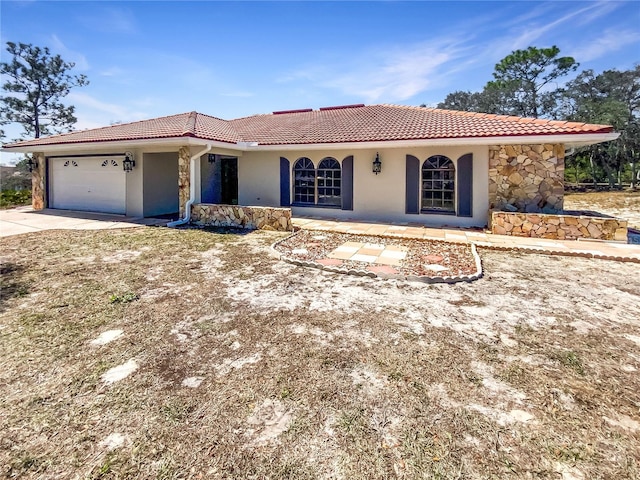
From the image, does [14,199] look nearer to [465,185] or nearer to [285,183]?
[285,183]

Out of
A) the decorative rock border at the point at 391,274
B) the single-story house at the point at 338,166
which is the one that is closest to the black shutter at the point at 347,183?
the single-story house at the point at 338,166

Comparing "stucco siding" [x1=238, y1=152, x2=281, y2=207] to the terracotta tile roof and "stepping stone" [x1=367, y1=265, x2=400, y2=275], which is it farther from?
"stepping stone" [x1=367, y1=265, x2=400, y2=275]

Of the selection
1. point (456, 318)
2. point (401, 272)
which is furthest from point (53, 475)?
point (401, 272)

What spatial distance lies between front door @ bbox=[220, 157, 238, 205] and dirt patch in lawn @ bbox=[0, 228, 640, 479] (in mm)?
10317

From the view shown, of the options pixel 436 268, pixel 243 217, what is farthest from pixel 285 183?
pixel 436 268

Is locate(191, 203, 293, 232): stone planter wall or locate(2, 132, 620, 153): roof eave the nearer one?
locate(2, 132, 620, 153): roof eave

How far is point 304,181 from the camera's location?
44.9 feet

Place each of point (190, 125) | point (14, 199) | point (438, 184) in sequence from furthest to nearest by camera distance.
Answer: point (14, 199)
point (190, 125)
point (438, 184)

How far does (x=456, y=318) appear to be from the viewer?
4473 mm

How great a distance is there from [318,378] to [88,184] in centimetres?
1589

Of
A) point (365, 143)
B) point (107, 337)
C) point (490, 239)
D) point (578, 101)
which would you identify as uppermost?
point (578, 101)

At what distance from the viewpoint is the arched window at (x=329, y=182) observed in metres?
13.0

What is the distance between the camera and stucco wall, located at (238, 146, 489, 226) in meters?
11.0

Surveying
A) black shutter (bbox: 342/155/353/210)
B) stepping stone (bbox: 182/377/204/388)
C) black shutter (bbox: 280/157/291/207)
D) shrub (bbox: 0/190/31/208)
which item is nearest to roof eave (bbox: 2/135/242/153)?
black shutter (bbox: 280/157/291/207)
